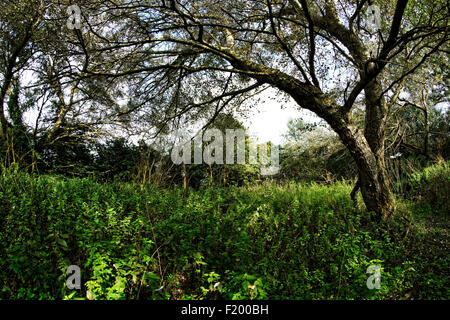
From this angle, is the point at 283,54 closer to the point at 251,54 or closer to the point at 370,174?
the point at 251,54

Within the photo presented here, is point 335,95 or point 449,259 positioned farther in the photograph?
point 335,95

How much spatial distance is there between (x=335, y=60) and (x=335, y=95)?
61cm

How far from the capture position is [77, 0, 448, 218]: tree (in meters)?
3.54

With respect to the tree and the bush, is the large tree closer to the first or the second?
the tree

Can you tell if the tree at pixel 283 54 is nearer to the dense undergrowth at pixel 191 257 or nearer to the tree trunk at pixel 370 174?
the tree trunk at pixel 370 174

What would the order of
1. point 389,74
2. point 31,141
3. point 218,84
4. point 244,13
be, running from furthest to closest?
1. point 31,141
2. point 218,84
3. point 389,74
4. point 244,13

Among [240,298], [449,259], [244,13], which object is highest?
[244,13]

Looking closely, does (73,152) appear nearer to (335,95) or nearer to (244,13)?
(244,13)

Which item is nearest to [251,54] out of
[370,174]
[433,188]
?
[370,174]

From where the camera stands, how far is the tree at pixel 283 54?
3537 mm

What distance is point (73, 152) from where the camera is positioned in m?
9.42

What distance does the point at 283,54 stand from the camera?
5.11 meters

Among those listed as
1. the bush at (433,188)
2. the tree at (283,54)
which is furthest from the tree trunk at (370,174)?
the bush at (433,188)
